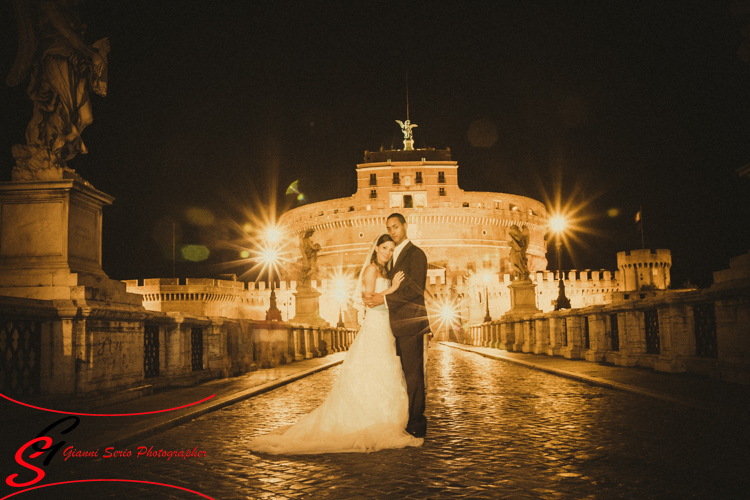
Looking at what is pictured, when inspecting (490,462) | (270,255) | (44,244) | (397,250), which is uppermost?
(270,255)

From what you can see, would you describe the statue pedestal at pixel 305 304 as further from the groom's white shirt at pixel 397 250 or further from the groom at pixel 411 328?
the groom at pixel 411 328

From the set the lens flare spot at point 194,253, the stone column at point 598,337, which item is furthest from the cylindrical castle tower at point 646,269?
the stone column at point 598,337

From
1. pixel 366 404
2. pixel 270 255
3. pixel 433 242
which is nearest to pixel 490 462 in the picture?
pixel 366 404

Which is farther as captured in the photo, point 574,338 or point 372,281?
point 574,338

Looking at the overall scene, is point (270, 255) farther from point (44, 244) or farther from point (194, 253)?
point (194, 253)

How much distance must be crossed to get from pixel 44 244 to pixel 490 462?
532 cm

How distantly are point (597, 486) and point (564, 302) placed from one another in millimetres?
19481

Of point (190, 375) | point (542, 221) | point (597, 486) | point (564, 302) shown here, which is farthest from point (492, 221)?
point (597, 486)

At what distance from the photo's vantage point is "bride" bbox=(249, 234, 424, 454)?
4508 mm

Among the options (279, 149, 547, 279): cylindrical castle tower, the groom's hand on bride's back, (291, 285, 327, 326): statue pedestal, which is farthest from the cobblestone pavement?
(279, 149, 547, 279): cylindrical castle tower

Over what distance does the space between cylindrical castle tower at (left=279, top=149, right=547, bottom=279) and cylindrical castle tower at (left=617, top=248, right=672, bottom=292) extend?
13335mm

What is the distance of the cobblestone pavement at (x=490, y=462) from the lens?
3410 millimetres

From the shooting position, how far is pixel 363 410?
15.8ft

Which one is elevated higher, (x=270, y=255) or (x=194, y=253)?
(x=194, y=253)
